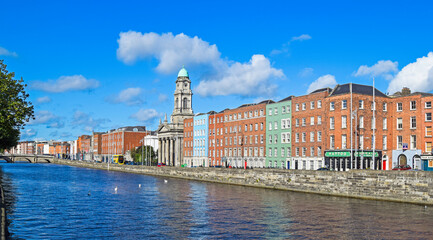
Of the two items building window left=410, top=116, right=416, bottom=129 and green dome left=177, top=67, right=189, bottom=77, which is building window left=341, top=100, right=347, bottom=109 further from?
green dome left=177, top=67, right=189, bottom=77

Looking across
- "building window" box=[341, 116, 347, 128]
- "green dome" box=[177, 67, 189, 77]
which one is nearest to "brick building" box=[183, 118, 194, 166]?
"green dome" box=[177, 67, 189, 77]

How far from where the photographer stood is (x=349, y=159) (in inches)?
2985

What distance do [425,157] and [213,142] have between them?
6149cm

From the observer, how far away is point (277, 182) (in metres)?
68.1

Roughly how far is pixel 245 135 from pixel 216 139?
1578 centimetres

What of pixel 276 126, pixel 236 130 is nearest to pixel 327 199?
pixel 276 126

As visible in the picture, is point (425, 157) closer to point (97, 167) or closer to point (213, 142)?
point (213, 142)

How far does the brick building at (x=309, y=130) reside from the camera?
270 ft

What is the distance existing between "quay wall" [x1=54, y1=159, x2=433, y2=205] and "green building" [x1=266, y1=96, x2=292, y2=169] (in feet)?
51.8

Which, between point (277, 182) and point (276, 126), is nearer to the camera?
point (277, 182)

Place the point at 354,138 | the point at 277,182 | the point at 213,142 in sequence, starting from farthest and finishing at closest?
1. the point at 213,142
2. the point at 354,138
3. the point at 277,182

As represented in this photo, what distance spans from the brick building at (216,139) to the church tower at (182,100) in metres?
31.1

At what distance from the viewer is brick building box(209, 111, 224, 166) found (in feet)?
386

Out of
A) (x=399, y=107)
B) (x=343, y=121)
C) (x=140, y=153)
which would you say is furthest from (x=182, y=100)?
(x=399, y=107)
